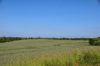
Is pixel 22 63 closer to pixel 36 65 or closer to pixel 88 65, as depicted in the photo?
pixel 36 65

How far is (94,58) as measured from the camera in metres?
17.9

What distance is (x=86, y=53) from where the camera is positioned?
18812 millimetres

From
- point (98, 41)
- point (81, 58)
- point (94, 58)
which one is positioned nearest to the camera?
point (81, 58)

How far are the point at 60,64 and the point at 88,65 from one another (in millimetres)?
1342

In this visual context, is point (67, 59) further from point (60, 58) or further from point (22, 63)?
point (22, 63)

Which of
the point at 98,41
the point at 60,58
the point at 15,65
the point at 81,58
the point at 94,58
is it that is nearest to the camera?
the point at 15,65

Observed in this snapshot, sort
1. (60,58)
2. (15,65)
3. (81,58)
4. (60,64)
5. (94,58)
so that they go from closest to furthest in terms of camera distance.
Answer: (15,65), (60,64), (60,58), (81,58), (94,58)

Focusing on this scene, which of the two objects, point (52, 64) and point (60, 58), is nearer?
point (52, 64)

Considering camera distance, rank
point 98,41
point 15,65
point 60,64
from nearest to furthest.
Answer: point 15,65
point 60,64
point 98,41

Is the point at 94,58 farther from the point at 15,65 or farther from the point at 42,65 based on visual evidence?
the point at 15,65

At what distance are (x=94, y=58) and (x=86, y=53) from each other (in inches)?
41.1

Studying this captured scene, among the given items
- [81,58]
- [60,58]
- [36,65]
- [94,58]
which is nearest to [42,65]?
[36,65]

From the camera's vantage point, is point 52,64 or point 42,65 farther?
point 52,64

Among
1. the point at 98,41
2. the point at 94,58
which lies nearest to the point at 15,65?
the point at 94,58
